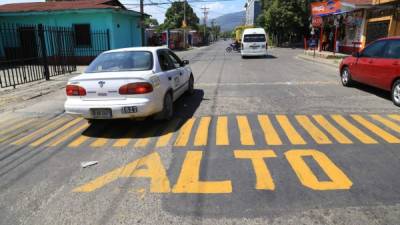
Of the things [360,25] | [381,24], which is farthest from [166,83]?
[360,25]

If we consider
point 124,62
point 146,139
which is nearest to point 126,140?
point 146,139

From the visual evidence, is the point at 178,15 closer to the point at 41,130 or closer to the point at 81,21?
the point at 81,21

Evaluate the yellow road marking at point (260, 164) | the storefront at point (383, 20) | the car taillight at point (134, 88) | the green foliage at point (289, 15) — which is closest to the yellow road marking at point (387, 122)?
the yellow road marking at point (260, 164)

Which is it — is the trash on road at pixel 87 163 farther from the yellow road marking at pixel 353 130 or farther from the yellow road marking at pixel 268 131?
the yellow road marking at pixel 353 130

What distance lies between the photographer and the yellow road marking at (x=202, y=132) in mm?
5746

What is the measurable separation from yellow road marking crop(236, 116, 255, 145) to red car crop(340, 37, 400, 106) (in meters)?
4.02

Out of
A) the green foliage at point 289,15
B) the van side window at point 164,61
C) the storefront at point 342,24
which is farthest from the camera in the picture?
the green foliage at point 289,15

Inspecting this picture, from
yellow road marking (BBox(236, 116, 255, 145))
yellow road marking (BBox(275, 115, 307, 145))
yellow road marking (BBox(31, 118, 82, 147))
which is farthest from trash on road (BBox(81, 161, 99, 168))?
yellow road marking (BBox(275, 115, 307, 145))

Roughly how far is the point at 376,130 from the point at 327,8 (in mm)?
24241

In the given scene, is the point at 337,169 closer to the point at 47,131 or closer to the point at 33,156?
the point at 33,156

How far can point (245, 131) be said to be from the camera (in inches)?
249

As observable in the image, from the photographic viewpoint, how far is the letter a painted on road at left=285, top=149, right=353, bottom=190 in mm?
4047

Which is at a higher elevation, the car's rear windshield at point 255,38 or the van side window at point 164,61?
the car's rear windshield at point 255,38

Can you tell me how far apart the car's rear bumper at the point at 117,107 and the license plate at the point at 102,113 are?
0.19 feet
